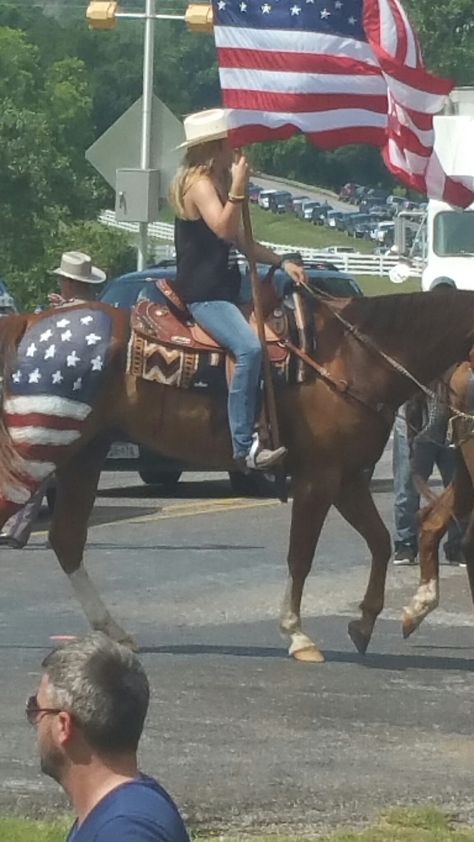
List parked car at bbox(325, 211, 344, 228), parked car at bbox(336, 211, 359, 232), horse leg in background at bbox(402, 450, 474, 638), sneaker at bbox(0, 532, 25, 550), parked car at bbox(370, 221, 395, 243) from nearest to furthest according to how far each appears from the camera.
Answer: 1. horse leg in background at bbox(402, 450, 474, 638)
2. sneaker at bbox(0, 532, 25, 550)
3. parked car at bbox(370, 221, 395, 243)
4. parked car at bbox(336, 211, 359, 232)
5. parked car at bbox(325, 211, 344, 228)

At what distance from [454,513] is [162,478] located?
893 centimetres

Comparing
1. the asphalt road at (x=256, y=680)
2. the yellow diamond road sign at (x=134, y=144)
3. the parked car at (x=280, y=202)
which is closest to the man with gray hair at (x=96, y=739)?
the asphalt road at (x=256, y=680)

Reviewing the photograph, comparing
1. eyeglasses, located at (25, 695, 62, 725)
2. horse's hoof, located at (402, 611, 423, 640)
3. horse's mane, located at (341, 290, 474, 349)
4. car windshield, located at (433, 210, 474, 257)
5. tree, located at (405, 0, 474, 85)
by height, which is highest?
eyeglasses, located at (25, 695, 62, 725)

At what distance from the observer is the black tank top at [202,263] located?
1107 cm

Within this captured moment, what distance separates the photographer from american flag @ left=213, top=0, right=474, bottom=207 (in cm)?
1165

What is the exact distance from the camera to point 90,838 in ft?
15.0

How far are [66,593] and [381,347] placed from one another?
307 cm

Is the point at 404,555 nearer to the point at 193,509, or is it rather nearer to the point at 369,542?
the point at 193,509

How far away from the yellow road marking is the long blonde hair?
6358mm

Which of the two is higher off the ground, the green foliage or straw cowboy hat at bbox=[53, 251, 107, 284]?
straw cowboy hat at bbox=[53, 251, 107, 284]

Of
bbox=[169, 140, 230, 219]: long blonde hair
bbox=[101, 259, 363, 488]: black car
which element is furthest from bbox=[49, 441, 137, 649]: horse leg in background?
bbox=[101, 259, 363, 488]: black car

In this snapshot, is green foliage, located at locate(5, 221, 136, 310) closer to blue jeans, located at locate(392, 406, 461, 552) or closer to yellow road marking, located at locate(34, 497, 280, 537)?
yellow road marking, located at locate(34, 497, 280, 537)

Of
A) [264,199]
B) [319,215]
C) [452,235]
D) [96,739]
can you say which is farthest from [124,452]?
Answer: [264,199]

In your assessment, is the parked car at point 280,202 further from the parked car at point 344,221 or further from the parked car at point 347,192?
the parked car at point 347,192
